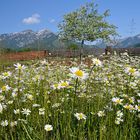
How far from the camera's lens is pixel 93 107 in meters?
3.80

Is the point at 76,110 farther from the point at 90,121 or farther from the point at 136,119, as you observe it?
the point at 136,119

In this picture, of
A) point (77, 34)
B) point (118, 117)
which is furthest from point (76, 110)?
point (77, 34)

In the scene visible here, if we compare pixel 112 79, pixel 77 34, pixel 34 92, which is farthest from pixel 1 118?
pixel 77 34

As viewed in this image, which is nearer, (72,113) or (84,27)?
(72,113)

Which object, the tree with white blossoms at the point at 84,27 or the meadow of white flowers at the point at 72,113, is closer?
the meadow of white flowers at the point at 72,113

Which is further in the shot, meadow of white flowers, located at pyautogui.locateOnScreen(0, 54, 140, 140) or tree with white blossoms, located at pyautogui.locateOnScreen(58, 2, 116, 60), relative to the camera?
tree with white blossoms, located at pyautogui.locateOnScreen(58, 2, 116, 60)

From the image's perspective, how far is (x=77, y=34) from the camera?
31594mm

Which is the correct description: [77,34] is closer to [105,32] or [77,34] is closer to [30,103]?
[105,32]

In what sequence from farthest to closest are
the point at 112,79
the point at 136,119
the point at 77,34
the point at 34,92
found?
the point at 77,34
the point at 112,79
the point at 34,92
the point at 136,119

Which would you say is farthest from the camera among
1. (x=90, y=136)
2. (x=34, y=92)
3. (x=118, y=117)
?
(x=34, y=92)

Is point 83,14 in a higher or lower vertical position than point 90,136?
higher

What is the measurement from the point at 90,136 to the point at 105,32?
1169 inches

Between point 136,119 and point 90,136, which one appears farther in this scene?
point 136,119

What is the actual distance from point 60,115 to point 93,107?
0.43m
